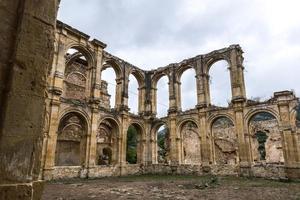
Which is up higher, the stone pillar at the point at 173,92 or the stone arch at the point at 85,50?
the stone arch at the point at 85,50

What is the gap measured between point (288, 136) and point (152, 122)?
36.7 feet

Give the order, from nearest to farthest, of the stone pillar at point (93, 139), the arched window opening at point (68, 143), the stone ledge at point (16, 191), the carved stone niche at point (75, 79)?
the stone ledge at point (16, 191) < the stone pillar at point (93, 139) < the arched window opening at point (68, 143) < the carved stone niche at point (75, 79)

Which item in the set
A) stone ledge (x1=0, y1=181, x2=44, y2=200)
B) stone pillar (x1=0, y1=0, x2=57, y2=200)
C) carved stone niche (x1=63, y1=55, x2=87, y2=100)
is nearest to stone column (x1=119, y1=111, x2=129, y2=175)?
carved stone niche (x1=63, y1=55, x2=87, y2=100)

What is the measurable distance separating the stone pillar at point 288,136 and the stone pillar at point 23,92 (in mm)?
16988

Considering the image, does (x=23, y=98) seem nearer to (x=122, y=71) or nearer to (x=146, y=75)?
(x=122, y=71)

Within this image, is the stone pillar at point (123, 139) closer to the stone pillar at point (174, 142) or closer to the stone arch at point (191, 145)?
the stone pillar at point (174, 142)

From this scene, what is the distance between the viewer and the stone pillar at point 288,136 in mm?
15352

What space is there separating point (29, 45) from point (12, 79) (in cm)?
36

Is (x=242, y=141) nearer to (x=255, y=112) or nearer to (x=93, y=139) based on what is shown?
(x=255, y=112)

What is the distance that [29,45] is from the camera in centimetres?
208

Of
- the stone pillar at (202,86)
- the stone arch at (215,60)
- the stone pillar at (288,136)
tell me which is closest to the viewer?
the stone pillar at (288,136)

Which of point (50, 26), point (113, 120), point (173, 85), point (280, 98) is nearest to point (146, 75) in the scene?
point (173, 85)

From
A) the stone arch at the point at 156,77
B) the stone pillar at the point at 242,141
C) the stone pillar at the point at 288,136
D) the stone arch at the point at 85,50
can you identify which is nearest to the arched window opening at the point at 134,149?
the stone arch at the point at 156,77

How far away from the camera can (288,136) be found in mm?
15797
